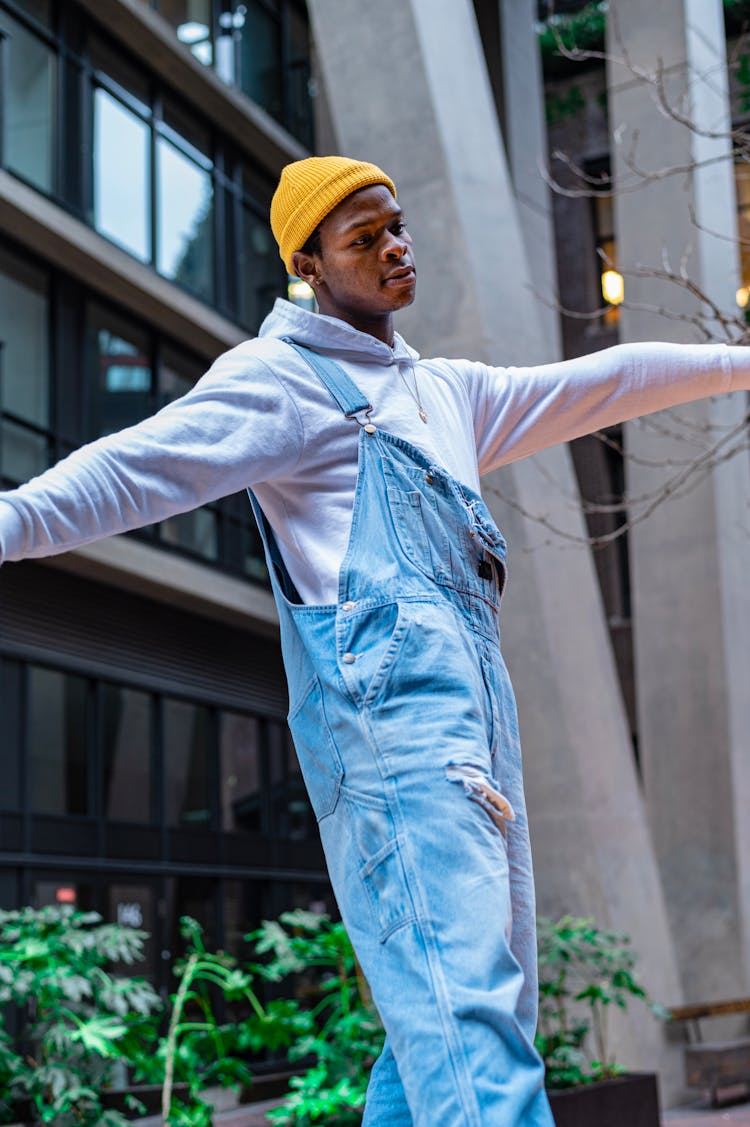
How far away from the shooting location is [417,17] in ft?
33.9

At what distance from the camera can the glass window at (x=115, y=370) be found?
18141 millimetres

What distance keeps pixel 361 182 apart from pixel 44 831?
48.6 ft

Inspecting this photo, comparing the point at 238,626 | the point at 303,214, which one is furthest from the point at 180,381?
the point at 303,214

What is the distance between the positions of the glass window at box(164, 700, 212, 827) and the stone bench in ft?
30.9

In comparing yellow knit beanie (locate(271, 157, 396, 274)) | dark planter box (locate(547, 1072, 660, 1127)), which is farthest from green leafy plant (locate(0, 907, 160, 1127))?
yellow knit beanie (locate(271, 157, 396, 274))

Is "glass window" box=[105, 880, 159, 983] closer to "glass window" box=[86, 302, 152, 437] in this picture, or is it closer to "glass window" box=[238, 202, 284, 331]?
"glass window" box=[86, 302, 152, 437]

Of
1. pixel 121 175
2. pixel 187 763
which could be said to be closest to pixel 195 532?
pixel 187 763

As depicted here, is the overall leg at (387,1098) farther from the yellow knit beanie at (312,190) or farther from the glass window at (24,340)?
the glass window at (24,340)

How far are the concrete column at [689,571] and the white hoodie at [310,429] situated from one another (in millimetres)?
9151

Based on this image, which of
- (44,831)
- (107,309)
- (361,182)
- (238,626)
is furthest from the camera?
(238,626)

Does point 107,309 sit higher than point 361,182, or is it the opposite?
point 107,309

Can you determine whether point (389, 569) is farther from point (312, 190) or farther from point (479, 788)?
point (312, 190)

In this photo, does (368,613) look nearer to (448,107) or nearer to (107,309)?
(448,107)

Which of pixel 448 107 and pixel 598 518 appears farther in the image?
pixel 598 518
